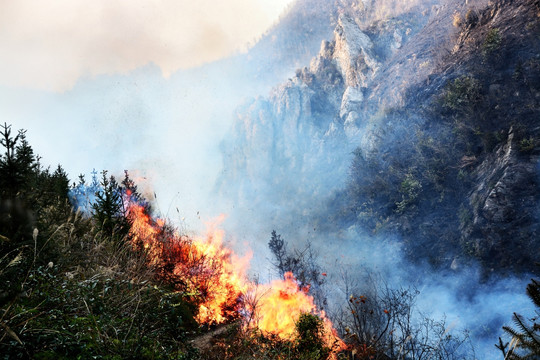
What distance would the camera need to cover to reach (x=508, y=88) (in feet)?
95.4

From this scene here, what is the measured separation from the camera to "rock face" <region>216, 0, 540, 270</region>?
2397 centimetres

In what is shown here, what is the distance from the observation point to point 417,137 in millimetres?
36125

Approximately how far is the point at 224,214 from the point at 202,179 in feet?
63.0

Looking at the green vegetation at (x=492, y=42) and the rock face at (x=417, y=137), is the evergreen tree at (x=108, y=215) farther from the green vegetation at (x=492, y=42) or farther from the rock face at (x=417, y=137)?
the green vegetation at (x=492, y=42)

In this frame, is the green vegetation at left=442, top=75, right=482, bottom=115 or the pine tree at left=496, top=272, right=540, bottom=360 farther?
the green vegetation at left=442, top=75, right=482, bottom=115

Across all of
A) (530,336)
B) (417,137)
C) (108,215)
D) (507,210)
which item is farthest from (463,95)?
(108,215)

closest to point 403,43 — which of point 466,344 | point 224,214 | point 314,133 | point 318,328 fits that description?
point 314,133

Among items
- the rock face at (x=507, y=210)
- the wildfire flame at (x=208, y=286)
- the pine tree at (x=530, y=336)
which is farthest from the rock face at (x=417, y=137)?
the pine tree at (x=530, y=336)

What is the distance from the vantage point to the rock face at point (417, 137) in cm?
2397

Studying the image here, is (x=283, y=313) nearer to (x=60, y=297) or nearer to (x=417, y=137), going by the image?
(x=60, y=297)

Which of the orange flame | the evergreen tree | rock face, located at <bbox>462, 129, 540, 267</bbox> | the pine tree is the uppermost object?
rock face, located at <bbox>462, 129, 540, 267</bbox>

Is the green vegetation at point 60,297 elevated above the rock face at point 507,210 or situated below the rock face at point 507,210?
below

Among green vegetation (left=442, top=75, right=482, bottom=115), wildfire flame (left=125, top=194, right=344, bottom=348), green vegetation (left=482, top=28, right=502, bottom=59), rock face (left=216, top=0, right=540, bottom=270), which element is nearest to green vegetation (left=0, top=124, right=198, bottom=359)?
wildfire flame (left=125, top=194, right=344, bottom=348)

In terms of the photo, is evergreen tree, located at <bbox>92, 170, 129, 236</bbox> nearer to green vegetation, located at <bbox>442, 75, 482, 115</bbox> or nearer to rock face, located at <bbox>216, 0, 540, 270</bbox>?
rock face, located at <bbox>216, 0, 540, 270</bbox>
